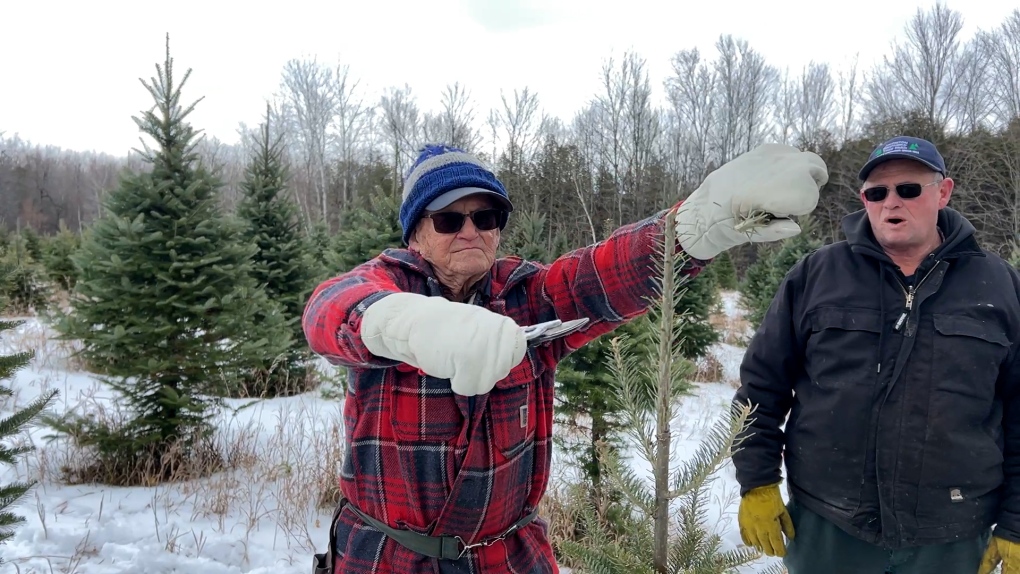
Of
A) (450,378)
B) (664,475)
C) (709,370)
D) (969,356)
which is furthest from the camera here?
(709,370)

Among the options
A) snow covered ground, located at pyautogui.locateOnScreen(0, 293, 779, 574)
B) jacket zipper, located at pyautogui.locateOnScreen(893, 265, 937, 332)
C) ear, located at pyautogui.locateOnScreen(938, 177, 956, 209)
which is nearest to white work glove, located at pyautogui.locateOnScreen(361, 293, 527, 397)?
jacket zipper, located at pyautogui.locateOnScreen(893, 265, 937, 332)

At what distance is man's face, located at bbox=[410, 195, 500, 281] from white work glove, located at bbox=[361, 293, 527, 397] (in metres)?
0.44

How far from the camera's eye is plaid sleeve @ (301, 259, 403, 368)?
1248 mm

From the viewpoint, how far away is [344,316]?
1.28 meters

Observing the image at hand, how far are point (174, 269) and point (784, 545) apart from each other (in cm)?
445

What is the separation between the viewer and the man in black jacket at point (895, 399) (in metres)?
1.90

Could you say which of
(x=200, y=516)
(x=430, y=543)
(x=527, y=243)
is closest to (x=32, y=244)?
(x=200, y=516)

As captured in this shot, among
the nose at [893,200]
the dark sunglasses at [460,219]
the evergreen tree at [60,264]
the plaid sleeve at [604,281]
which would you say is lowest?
the plaid sleeve at [604,281]

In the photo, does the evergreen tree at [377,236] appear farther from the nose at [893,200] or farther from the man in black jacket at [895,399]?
the nose at [893,200]

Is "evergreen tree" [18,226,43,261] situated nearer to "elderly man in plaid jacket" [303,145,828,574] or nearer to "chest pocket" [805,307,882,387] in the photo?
"elderly man in plaid jacket" [303,145,828,574]

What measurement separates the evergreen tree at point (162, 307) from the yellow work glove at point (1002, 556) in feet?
15.0

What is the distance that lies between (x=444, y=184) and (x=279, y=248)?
22.2ft

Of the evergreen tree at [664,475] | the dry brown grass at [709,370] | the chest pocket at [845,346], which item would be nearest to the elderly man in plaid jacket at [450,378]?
the evergreen tree at [664,475]

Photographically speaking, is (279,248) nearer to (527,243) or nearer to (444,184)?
(527,243)
